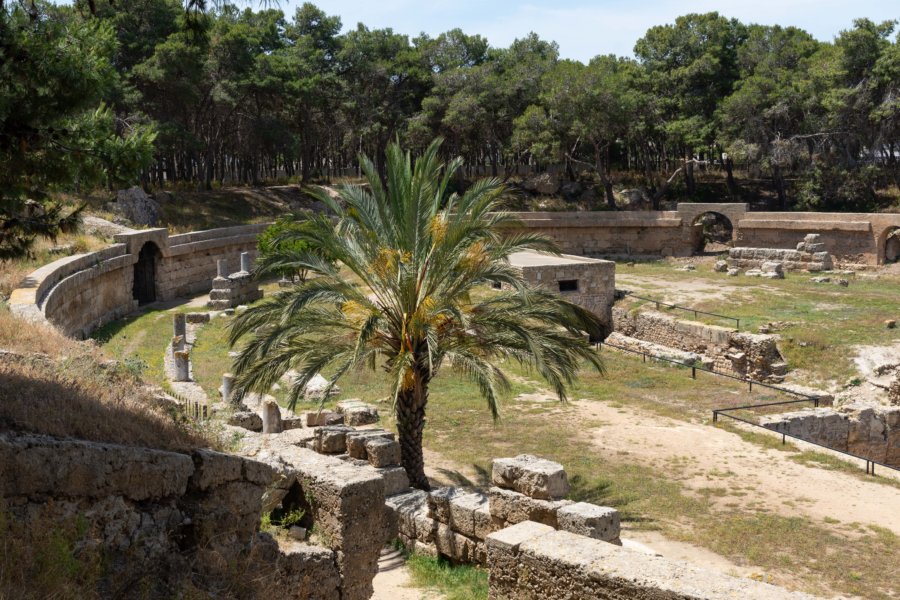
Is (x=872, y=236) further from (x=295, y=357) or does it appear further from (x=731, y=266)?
(x=295, y=357)

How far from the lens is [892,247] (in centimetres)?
3750

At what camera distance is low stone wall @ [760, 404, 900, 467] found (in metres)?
18.2

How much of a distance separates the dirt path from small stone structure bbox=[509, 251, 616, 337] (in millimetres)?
9611

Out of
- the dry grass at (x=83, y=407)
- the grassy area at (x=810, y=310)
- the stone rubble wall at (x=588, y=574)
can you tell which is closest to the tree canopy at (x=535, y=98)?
the grassy area at (x=810, y=310)

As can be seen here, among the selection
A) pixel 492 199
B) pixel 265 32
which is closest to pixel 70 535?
pixel 492 199

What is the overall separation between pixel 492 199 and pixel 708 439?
21.7 ft

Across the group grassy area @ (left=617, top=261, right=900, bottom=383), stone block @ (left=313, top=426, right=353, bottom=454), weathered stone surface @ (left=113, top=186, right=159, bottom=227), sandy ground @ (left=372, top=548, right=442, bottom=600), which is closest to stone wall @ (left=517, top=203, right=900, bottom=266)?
grassy area @ (left=617, top=261, right=900, bottom=383)

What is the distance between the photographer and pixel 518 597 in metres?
7.89

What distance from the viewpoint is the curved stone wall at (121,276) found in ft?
64.5

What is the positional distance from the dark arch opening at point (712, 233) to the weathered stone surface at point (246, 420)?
106ft

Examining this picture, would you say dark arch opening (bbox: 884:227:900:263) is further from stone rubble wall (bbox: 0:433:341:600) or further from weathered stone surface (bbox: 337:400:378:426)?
stone rubble wall (bbox: 0:433:341:600)

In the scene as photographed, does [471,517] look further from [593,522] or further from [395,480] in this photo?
[593,522]

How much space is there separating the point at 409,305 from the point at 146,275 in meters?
22.0

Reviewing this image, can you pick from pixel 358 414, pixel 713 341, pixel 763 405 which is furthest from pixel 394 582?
pixel 713 341
